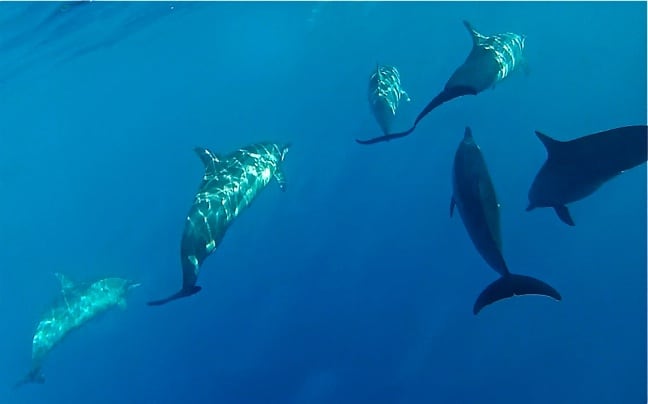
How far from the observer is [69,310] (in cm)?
1731

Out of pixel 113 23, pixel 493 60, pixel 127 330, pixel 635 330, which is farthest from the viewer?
pixel 113 23

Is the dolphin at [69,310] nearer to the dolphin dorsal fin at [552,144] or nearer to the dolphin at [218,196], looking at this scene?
the dolphin at [218,196]

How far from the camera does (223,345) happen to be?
19750mm

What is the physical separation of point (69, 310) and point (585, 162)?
647 inches

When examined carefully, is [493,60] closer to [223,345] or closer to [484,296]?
[484,296]

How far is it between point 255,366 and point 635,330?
531 inches

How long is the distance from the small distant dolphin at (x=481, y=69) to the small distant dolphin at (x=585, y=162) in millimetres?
1232

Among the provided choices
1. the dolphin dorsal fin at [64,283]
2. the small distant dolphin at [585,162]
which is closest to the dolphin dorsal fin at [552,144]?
the small distant dolphin at [585,162]

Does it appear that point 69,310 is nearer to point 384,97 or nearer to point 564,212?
point 384,97

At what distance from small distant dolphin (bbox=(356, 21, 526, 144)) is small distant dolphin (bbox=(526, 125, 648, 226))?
4.04ft

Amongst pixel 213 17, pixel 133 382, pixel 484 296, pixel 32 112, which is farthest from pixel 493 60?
pixel 32 112

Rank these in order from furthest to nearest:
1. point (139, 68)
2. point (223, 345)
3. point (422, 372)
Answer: point (139, 68) → point (223, 345) → point (422, 372)

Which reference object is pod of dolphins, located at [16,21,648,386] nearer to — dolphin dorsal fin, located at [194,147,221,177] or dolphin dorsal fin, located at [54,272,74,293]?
dolphin dorsal fin, located at [194,147,221,177]

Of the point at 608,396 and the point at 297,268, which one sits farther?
the point at 297,268
